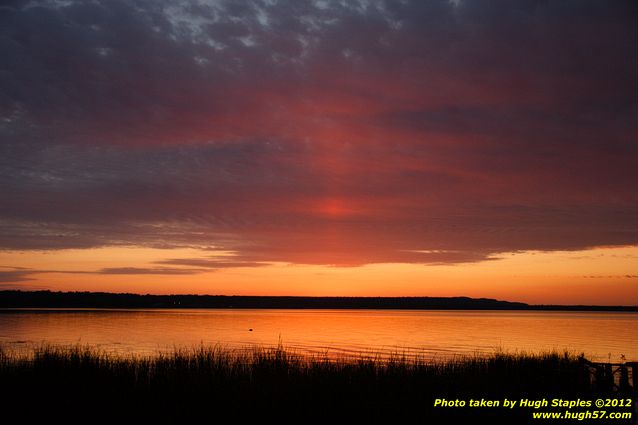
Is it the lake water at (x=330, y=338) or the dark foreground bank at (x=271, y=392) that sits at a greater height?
the dark foreground bank at (x=271, y=392)

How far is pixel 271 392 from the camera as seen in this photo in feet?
48.7

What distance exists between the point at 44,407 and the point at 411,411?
362 inches

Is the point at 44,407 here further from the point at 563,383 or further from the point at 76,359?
the point at 563,383

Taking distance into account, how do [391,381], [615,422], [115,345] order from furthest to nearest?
[115,345]
[391,381]
[615,422]

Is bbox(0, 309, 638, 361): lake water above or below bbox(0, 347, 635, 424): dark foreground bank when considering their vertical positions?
below

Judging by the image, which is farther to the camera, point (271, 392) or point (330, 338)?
point (330, 338)

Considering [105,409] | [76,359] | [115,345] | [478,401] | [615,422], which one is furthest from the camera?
[115,345]

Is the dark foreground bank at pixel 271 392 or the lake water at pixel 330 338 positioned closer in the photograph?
the dark foreground bank at pixel 271 392

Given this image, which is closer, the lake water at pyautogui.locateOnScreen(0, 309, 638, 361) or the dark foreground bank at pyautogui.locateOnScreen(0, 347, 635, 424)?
the dark foreground bank at pyautogui.locateOnScreen(0, 347, 635, 424)

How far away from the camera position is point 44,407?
542 inches

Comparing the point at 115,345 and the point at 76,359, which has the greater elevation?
the point at 76,359

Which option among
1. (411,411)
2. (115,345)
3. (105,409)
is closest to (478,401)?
(411,411)

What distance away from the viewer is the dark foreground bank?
13.5m

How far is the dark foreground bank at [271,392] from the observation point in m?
13.5
